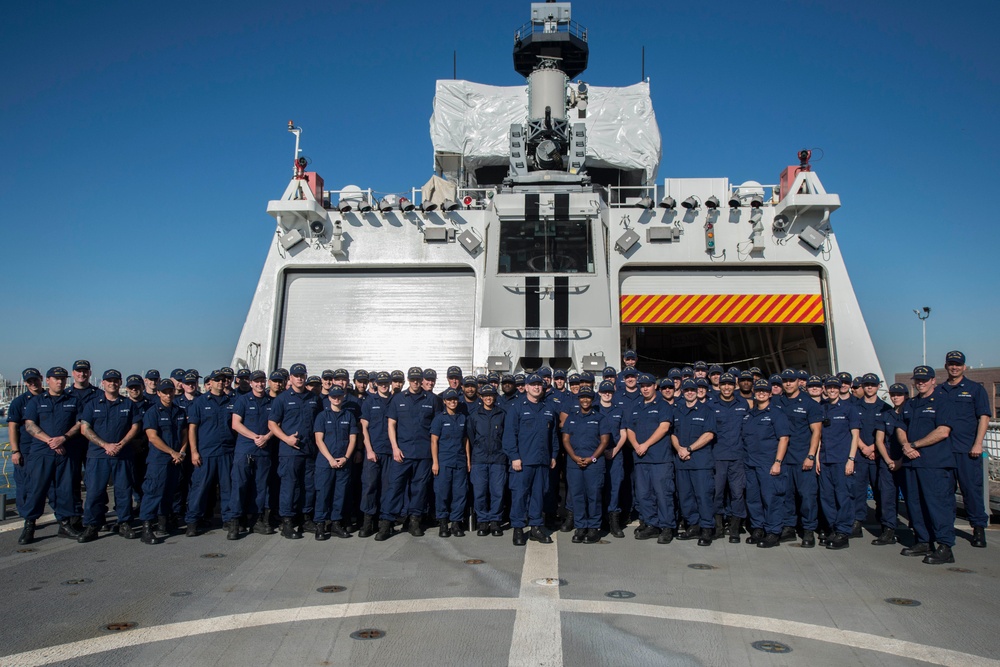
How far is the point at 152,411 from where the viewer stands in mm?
7516

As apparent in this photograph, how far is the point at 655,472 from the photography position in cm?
740

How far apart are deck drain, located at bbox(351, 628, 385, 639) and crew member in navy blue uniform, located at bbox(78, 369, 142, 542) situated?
3.80 metres

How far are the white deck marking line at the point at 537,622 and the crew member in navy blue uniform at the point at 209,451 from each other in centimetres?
311

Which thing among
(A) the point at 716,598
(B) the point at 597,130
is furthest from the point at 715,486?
(B) the point at 597,130

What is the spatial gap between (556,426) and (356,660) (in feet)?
12.8

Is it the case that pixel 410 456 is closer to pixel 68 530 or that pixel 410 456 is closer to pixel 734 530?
pixel 734 530

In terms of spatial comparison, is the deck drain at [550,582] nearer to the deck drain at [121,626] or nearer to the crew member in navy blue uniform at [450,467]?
the crew member in navy blue uniform at [450,467]

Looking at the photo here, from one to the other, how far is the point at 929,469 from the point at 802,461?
3.30 ft

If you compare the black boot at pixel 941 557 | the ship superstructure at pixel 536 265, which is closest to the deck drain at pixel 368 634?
the black boot at pixel 941 557

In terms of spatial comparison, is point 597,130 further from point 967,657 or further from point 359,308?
point 967,657

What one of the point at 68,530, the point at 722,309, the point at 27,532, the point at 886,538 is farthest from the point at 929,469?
the point at 27,532

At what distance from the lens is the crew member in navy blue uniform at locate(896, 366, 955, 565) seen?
6.61 meters

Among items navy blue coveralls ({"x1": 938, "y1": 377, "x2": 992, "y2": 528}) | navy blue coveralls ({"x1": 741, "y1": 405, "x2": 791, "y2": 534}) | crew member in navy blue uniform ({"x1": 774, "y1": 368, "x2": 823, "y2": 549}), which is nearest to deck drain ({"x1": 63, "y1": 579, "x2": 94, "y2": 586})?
navy blue coveralls ({"x1": 741, "y1": 405, "x2": 791, "y2": 534})

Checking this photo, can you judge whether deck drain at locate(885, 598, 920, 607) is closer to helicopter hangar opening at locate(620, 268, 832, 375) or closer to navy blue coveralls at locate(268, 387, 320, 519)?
navy blue coveralls at locate(268, 387, 320, 519)
